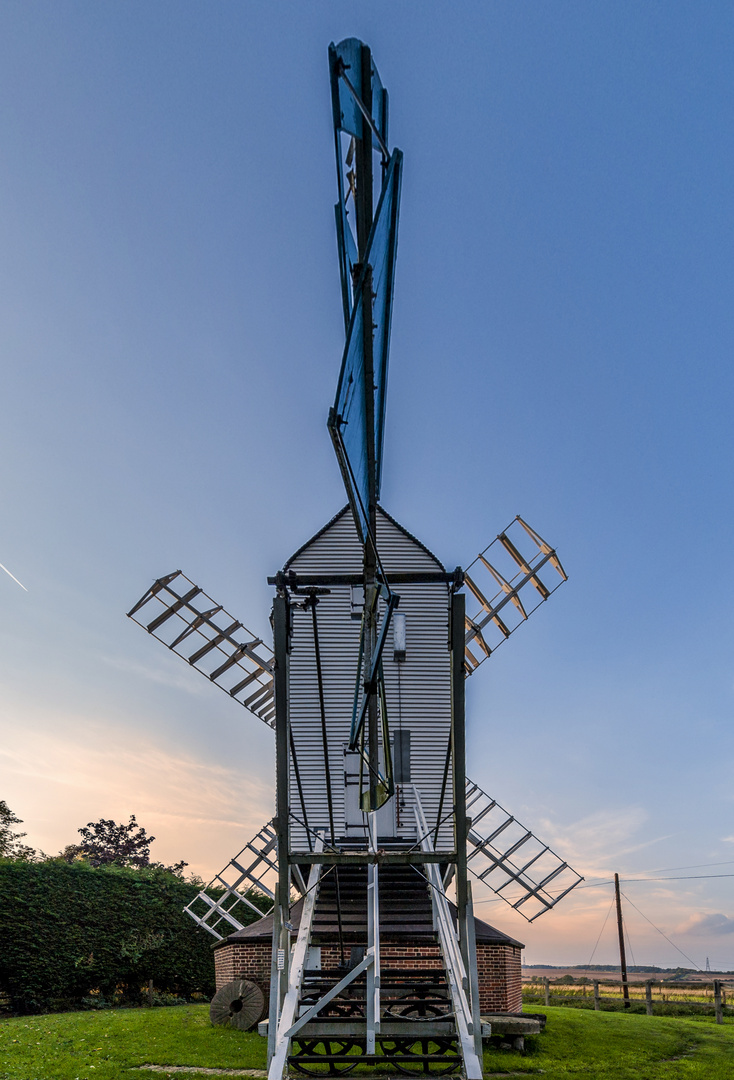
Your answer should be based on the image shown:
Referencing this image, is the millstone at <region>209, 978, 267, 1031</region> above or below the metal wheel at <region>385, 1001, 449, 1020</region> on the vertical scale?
below

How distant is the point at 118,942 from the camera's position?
2162 centimetres

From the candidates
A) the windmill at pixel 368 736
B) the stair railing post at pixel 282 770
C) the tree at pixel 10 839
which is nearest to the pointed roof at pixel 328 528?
the windmill at pixel 368 736

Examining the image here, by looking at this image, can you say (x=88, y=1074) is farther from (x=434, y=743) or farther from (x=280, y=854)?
(x=434, y=743)

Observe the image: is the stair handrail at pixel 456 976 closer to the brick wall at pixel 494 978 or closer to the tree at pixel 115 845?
the brick wall at pixel 494 978

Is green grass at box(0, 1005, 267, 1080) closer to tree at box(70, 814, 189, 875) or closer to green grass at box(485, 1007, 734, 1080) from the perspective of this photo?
green grass at box(485, 1007, 734, 1080)

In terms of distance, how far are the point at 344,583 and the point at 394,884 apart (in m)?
5.80

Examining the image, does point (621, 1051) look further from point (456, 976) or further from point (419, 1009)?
point (456, 976)

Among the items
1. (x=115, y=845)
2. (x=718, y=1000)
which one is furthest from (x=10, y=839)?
(x=718, y=1000)

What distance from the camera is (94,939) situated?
21312mm

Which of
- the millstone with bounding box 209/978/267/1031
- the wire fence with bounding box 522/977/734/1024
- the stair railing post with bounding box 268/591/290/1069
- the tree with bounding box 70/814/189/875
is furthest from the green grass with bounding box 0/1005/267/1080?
the tree with bounding box 70/814/189/875

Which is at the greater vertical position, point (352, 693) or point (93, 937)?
point (352, 693)

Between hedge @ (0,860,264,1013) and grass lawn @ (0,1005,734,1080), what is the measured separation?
7.78ft

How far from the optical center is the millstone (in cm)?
1541

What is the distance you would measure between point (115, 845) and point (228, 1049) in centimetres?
3219
